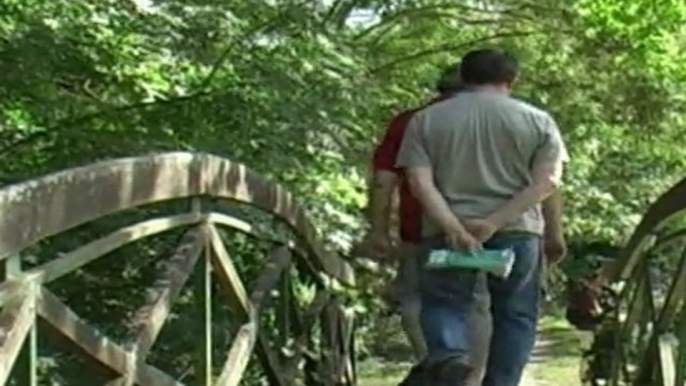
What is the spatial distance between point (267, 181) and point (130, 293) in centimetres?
66

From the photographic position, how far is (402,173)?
5418 mm

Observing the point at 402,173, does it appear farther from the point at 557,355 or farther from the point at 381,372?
the point at 557,355

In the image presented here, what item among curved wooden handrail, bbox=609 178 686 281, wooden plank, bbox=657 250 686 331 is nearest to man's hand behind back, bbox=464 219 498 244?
wooden plank, bbox=657 250 686 331

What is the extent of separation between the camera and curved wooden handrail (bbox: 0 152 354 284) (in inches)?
121

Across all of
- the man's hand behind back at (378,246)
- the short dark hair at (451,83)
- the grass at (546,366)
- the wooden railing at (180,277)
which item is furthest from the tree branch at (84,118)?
the grass at (546,366)

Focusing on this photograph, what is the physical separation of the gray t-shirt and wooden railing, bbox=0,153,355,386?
0.62 metres

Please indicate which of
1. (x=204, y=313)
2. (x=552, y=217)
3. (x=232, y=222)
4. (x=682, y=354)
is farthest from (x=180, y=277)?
(x=682, y=354)

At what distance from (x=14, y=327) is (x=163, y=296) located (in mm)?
991

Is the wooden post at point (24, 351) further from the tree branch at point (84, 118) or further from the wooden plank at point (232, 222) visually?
the tree branch at point (84, 118)

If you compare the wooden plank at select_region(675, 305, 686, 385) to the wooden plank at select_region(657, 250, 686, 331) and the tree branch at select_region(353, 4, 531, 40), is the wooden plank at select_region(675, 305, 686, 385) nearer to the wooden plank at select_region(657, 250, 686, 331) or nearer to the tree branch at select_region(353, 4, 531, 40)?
the wooden plank at select_region(657, 250, 686, 331)

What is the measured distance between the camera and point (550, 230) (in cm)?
540

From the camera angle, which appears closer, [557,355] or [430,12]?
[430,12]

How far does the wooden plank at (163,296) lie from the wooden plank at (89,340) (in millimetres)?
40

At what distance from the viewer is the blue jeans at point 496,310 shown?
197 inches
